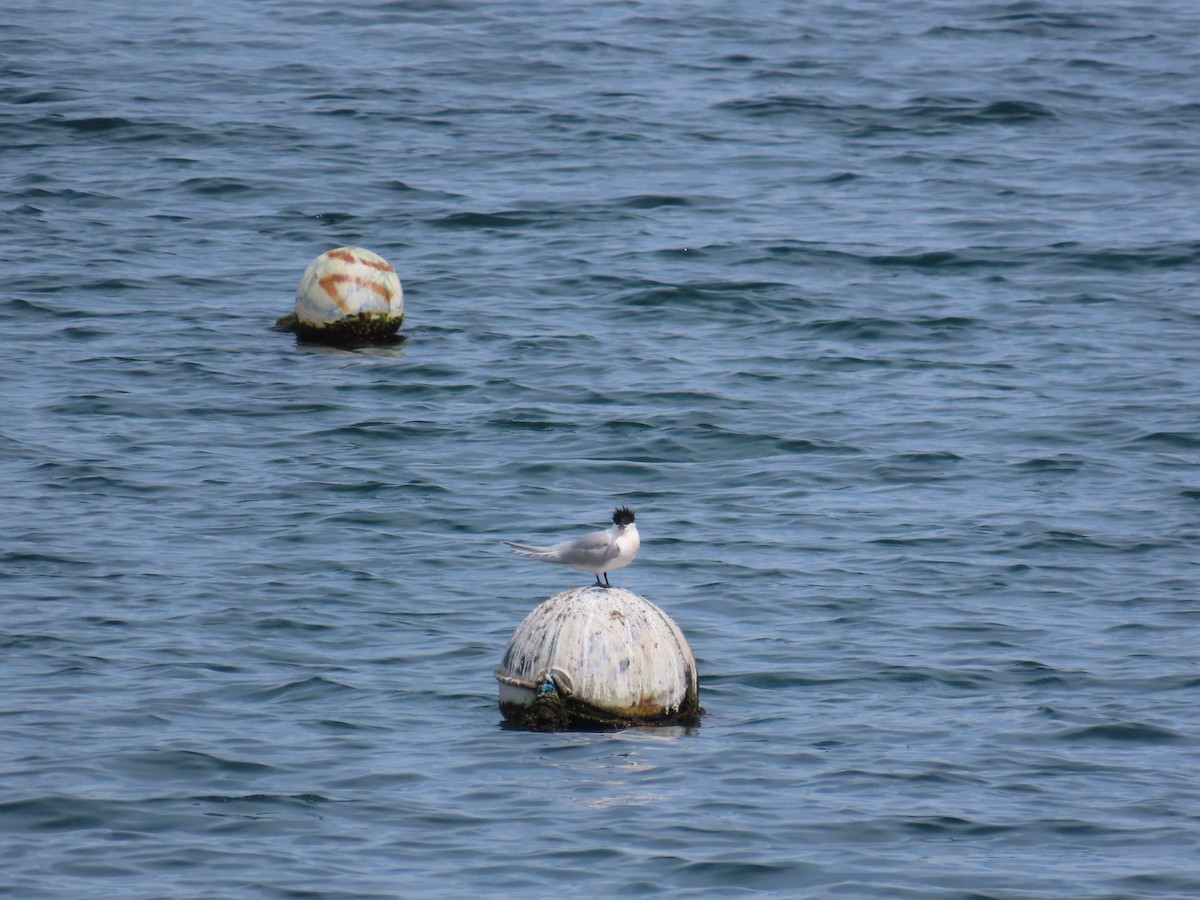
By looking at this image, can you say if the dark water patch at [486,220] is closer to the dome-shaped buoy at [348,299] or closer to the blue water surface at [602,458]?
the blue water surface at [602,458]

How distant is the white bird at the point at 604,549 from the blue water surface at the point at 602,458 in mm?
1101

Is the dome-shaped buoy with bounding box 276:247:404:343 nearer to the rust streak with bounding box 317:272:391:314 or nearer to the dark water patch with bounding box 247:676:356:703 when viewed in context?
the rust streak with bounding box 317:272:391:314

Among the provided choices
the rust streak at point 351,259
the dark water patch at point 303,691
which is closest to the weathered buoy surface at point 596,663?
the dark water patch at point 303,691

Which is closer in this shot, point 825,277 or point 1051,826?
point 1051,826

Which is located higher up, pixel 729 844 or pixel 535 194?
pixel 535 194

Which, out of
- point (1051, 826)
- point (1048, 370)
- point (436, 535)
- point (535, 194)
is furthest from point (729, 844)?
point (535, 194)

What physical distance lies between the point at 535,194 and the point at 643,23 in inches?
504

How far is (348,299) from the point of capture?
2033 centimetres

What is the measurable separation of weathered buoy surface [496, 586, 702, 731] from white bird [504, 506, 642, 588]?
182 millimetres

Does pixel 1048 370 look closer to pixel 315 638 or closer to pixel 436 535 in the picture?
pixel 436 535

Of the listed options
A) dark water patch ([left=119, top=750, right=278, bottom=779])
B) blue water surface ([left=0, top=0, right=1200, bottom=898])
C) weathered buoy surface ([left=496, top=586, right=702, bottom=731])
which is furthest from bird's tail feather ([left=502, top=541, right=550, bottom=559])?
dark water patch ([left=119, top=750, right=278, bottom=779])

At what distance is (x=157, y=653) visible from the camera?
12.7 m

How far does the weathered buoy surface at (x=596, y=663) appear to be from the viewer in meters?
11.0

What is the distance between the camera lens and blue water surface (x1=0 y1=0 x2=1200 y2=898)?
10258 millimetres
